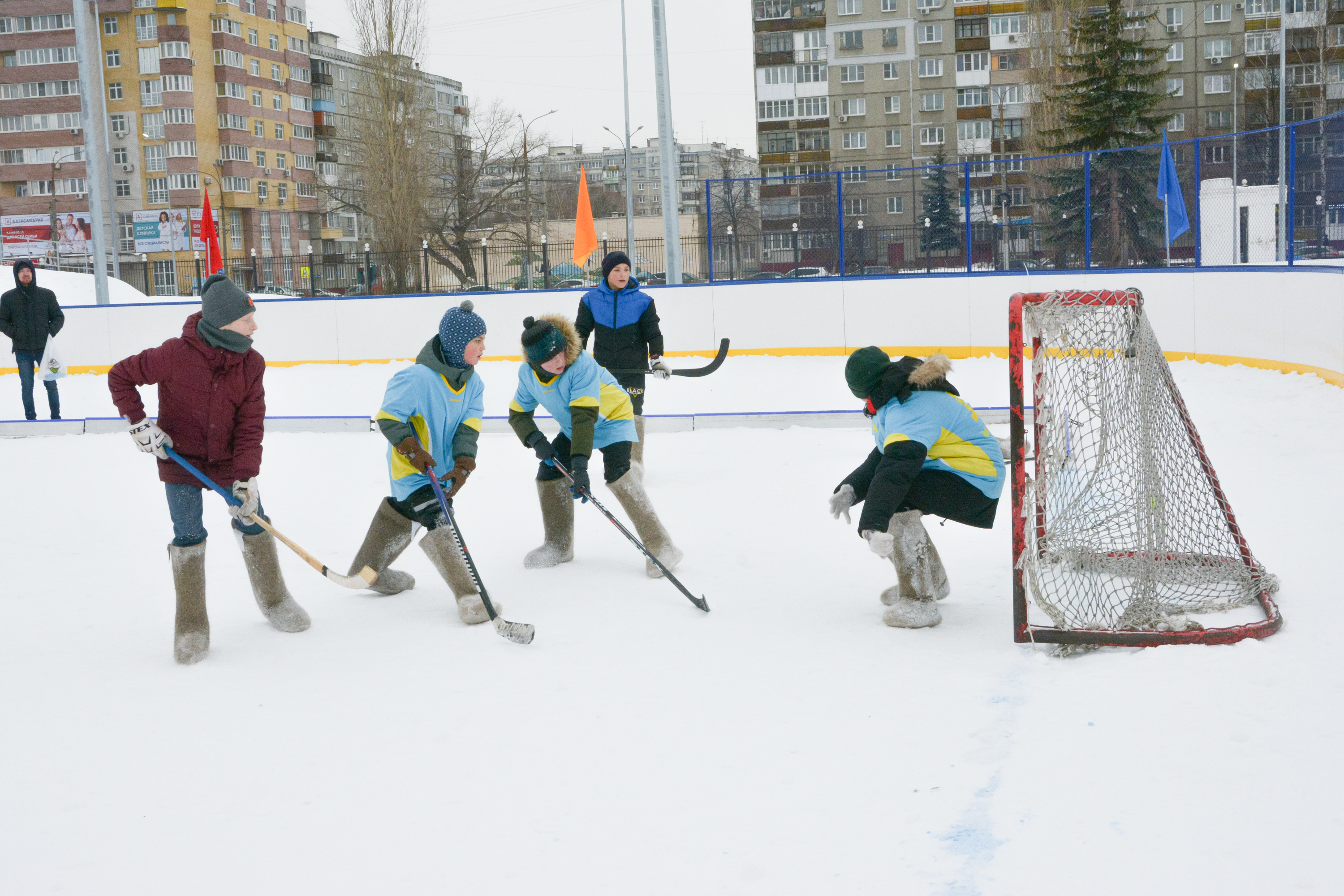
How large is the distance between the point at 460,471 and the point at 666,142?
35.3ft

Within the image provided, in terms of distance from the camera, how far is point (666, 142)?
14344mm

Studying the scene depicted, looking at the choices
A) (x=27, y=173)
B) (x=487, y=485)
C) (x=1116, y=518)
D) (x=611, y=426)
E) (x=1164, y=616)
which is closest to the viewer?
(x=1164, y=616)

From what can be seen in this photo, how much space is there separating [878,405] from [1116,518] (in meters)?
0.94

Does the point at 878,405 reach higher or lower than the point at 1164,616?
higher

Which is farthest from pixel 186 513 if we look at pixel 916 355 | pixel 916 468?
pixel 916 355

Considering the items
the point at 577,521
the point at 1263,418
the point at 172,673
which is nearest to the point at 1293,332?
the point at 1263,418

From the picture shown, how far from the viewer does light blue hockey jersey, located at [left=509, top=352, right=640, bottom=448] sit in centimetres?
473

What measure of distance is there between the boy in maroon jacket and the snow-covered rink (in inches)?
10.9

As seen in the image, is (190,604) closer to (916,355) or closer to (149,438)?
(149,438)

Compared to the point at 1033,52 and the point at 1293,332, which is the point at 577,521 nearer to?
the point at 1293,332

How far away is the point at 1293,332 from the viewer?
398 inches

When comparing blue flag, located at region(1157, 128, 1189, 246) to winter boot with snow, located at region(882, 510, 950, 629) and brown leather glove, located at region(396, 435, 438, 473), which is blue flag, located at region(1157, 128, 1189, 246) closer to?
winter boot with snow, located at region(882, 510, 950, 629)

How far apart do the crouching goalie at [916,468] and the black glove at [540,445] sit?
1266 mm

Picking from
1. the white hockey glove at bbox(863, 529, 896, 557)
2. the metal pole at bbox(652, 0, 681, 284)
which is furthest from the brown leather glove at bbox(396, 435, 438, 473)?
the metal pole at bbox(652, 0, 681, 284)
